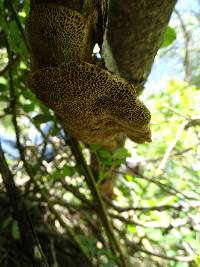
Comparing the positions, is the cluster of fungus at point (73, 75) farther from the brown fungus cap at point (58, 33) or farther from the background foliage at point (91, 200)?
the background foliage at point (91, 200)

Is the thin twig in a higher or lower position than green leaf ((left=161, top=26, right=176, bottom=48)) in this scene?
lower

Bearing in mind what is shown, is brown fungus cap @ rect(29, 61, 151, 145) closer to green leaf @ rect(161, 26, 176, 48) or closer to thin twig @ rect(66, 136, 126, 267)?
thin twig @ rect(66, 136, 126, 267)

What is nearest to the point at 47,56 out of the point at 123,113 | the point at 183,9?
the point at 123,113

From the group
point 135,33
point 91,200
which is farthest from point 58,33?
point 91,200

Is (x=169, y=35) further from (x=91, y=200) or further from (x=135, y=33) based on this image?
(x=91, y=200)

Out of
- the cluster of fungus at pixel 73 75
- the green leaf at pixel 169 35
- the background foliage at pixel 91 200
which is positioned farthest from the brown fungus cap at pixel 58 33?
the green leaf at pixel 169 35

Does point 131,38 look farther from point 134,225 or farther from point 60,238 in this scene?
point 60,238

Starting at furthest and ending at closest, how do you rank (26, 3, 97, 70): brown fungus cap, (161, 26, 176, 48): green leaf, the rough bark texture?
(161, 26, 176, 48): green leaf < the rough bark texture < (26, 3, 97, 70): brown fungus cap

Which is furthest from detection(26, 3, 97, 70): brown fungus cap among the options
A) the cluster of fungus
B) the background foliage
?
the background foliage

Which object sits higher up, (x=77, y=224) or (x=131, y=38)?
(x=131, y=38)
